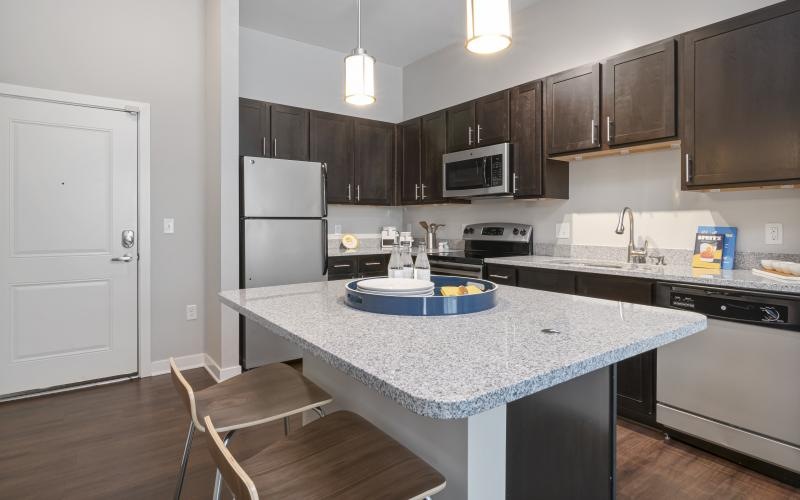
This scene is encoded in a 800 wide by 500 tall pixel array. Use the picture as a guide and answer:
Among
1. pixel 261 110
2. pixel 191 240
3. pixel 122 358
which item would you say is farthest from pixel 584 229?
pixel 122 358

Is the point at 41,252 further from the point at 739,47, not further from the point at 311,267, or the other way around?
the point at 739,47

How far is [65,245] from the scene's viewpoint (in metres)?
3.12

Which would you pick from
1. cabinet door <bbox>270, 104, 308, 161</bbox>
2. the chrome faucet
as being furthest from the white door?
the chrome faucet

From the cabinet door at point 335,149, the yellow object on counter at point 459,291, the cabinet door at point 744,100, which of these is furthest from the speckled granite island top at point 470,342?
the cabinet door at point 335,149

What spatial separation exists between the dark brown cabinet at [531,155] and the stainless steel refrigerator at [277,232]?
161cm

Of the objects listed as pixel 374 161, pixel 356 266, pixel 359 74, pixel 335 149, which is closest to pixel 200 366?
pixel 356 266

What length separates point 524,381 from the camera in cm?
76

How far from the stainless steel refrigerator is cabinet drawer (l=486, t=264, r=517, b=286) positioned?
4.54ft

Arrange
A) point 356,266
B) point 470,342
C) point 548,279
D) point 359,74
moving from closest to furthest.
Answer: point 470,342
point 359,74
point 548,279
point 356,266

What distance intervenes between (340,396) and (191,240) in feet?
8.47

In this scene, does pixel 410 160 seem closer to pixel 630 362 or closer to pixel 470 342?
pixel 630 362

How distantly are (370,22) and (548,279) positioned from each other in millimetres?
2766

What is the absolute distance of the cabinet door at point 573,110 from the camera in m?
2.96

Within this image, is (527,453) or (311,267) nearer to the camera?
(527,453)
